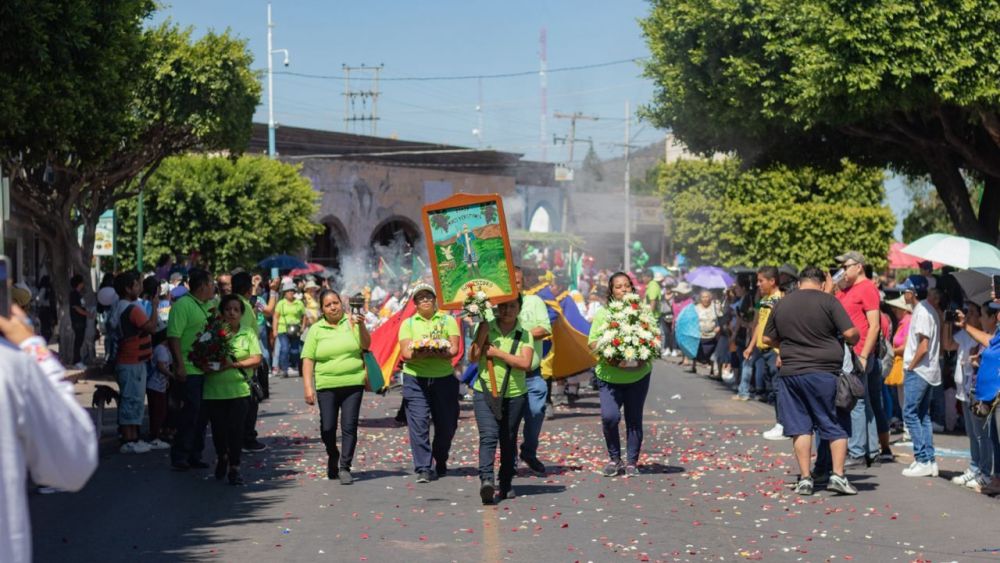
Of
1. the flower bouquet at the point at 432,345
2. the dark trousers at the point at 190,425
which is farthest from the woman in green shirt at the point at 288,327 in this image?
the flower bouquet at the point at 432,345

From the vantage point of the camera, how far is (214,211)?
4512 centimetres

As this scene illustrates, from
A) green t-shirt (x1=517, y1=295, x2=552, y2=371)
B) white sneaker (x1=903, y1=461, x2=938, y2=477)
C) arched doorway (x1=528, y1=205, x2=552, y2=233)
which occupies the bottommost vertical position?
white sneaker (x1=903, y1=461, x2=938, y2=477)

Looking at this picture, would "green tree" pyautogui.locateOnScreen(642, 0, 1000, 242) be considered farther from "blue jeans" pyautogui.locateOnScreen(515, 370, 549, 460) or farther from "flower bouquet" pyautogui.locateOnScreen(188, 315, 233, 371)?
"flower bouquet" pyautogui.locateOnScreen(188, 315, 233, 371)

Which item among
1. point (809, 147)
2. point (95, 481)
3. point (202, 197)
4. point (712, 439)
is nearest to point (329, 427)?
point (95, 481)

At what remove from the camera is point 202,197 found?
148ft

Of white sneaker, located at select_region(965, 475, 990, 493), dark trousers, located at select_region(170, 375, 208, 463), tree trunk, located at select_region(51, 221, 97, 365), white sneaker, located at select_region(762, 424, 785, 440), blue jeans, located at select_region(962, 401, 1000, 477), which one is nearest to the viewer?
blue jeans, located at select_region(962, 401, 1000, 477)

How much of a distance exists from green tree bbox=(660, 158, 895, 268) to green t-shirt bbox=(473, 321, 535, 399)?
4248 centimetres

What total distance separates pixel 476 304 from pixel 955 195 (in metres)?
15.8

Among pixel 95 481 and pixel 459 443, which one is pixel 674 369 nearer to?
pixel 459 443

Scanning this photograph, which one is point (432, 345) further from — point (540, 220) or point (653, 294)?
point (540, 220)

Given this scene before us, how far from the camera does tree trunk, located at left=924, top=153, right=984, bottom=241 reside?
2405 centimetres

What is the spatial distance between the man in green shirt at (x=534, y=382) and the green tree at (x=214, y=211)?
33150mm

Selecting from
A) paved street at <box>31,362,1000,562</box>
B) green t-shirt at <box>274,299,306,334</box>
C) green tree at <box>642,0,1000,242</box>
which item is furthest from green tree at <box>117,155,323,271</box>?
paved street at <box>31,362,1000,562</box>

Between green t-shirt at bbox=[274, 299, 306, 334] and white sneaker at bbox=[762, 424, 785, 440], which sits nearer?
white sneaker at bbox=[762, 424, 785, 440]
